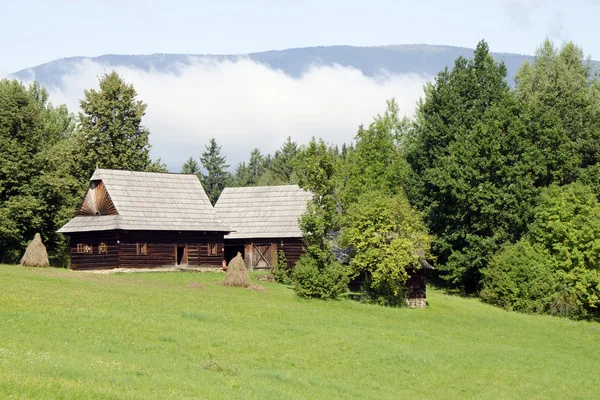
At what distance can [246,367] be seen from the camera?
2991 centimetres

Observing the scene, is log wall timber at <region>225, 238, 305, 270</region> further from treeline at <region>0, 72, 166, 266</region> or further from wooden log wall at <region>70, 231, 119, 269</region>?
treeline at <region>0, 72, 166, 266</region>

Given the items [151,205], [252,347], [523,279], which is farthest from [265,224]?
[252,347]

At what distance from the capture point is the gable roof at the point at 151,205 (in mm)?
60531

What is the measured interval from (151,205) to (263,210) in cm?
1202

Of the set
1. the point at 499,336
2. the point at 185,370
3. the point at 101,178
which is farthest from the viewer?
the point at 101,178

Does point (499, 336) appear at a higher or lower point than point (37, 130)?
lower

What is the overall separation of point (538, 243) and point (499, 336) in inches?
613

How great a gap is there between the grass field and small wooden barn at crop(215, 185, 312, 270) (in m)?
15.6

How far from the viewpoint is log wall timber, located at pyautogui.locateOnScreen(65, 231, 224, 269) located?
59.8 meters

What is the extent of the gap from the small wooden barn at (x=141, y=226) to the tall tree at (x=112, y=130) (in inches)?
507

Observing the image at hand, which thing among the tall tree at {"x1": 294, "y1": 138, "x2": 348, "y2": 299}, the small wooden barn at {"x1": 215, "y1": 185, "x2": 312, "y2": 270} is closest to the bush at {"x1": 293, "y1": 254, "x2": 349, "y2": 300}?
the tall tree at {"x1": 294, "y1": 138, "x2": 348, "y2": 299}

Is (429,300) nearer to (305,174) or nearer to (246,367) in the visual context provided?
(305,174)

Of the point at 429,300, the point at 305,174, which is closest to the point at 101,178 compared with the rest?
the point at 305,174

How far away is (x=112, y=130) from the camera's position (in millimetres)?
78688
